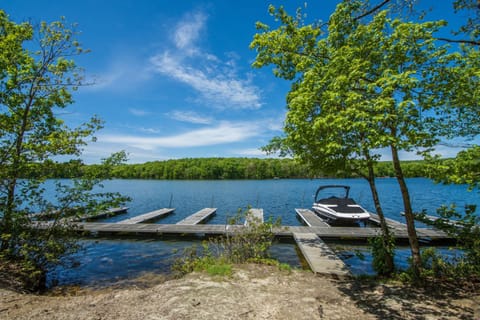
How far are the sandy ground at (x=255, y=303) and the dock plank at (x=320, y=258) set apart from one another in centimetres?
107

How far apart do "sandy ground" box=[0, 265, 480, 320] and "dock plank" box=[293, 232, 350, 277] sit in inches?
42.2

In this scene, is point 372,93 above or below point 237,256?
above

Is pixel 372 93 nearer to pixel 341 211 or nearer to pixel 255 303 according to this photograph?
pixel 255 303

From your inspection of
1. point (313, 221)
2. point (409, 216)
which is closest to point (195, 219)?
point (313, 221)

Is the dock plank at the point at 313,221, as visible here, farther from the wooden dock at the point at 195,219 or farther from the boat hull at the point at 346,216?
the wooden dock at the point at 195,219

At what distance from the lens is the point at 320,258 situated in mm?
7617

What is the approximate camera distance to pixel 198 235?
42.9 ft

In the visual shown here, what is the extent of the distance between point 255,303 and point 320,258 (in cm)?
433

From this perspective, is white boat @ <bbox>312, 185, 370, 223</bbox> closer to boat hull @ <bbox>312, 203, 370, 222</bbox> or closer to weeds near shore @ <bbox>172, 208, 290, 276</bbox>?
boat hull @ <bbox>312, 203, 370, 222</bbox>

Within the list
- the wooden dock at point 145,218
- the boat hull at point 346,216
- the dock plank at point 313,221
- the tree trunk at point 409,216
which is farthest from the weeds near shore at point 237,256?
the wooden dock at point 145,218

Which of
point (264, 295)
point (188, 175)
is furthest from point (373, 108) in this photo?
point (188, 175)

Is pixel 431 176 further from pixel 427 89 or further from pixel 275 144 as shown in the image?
pixel 275 144

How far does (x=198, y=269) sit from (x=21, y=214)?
486 cm

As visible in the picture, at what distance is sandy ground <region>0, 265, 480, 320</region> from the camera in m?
3.73
